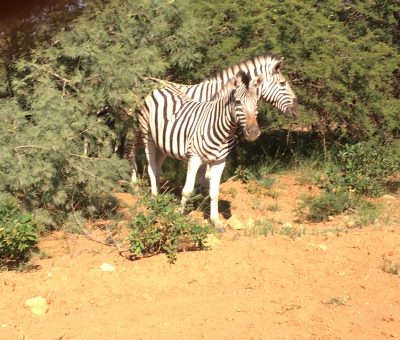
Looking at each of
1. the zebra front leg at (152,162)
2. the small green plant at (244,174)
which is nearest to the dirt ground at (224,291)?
the zebra front leg at (152,162)

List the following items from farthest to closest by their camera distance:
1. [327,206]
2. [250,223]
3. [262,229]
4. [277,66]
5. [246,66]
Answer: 1. [246,66]
2. [277,66]
3. [327,206]
4. [250,223]
5. [262,229]

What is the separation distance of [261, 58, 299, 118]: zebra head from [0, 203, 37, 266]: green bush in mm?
4061

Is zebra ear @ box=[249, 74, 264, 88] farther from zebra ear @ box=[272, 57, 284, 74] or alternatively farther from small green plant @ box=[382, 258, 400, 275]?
small green plant @ box=[382, 258, 400, 275]

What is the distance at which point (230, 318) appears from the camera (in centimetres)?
429

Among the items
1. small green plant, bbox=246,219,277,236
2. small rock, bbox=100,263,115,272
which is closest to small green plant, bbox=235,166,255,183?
small green plant, bbox=246,219,277,236

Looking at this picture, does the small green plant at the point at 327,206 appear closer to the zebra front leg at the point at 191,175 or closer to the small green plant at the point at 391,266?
the zebra front leg at the point at 191,175

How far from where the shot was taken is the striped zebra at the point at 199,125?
7.01 meters

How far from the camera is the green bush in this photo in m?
5.10

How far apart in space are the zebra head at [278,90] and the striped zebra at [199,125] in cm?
68

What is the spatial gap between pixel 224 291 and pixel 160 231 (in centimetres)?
85

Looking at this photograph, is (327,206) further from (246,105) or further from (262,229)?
(246,105)

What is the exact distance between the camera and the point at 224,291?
15.9 ft

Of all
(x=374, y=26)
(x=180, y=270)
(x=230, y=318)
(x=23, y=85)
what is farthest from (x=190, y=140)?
(x=374, y=26)

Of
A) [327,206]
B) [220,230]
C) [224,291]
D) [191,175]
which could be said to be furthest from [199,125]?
[224,291]
